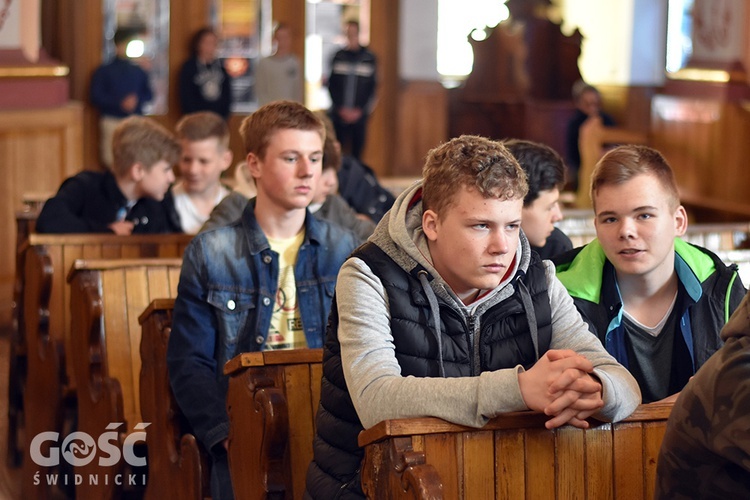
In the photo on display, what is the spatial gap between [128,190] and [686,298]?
9.77ft

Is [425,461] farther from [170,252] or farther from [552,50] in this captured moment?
[552,50]

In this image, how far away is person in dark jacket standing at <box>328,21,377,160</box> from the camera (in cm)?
1155

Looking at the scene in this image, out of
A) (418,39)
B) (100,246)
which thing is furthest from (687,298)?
(418,39)

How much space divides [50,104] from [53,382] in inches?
190

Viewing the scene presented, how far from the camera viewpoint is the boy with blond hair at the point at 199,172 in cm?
501

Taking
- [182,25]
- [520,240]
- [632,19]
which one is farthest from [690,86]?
[520,240]

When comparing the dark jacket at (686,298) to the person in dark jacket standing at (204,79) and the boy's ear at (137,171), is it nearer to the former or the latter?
the boy's ear at (137,171)

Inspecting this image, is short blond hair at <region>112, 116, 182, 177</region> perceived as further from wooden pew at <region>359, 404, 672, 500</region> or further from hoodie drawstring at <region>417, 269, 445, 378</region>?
wooden pew at <region>359, 404, 672, 500</region>

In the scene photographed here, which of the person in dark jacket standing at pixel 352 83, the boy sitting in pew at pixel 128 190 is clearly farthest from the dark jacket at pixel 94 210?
the person in dark jacket standing at pixel 352 83

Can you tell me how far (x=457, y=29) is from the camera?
522 inches

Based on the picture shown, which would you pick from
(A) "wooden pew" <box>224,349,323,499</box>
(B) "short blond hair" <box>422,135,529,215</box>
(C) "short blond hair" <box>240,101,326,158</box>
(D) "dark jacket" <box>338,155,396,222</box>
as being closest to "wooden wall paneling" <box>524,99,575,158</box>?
(D) "dark jacket" <box>338,155,396,222</box>

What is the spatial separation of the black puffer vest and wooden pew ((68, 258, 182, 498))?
1.50 metres

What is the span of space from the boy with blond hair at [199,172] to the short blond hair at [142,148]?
0.25 ft

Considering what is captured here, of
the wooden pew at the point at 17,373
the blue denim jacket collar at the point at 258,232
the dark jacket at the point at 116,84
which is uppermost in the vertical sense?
the dark jacket at the point at 116,84
